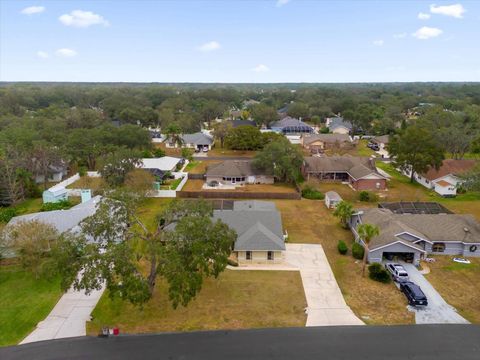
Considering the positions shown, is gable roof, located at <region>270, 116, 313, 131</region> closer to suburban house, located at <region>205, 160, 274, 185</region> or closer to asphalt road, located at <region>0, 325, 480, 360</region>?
suburban house, located at <region>205, 160, 274, 185</region>

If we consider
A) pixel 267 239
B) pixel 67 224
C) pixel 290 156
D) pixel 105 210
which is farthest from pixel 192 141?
pixel 105 210

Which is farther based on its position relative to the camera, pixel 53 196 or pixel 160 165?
pixel 160 165

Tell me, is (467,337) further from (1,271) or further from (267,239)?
(1,271)

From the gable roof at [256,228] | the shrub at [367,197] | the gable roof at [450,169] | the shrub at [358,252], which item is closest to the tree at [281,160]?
the shrub at [367,197]

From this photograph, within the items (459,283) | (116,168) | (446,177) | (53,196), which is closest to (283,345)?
(459,283)

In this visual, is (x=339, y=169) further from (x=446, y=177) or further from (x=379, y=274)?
(x=379, y=274)

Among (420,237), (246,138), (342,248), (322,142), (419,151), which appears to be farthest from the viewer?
(322,142)
